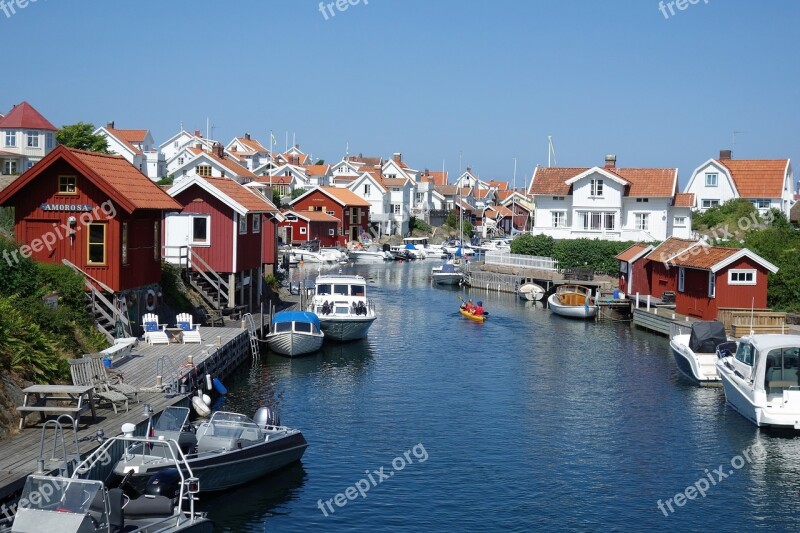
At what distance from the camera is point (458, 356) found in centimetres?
4541

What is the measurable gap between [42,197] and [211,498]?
57.3ft

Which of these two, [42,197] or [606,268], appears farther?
[606,268]

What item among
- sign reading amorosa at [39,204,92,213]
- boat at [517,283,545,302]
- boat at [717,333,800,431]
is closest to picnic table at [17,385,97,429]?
sign reading amorosa at [39,204,92,213]

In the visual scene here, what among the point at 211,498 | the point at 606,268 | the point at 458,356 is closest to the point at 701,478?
the point at 211,498

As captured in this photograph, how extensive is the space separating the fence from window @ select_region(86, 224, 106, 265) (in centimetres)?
4694

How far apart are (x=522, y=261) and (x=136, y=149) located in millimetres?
60339

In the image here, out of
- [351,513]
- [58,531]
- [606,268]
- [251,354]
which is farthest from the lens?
[606,268]

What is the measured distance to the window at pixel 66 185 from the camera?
3566 centimetres

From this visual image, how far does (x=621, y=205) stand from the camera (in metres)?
80.1

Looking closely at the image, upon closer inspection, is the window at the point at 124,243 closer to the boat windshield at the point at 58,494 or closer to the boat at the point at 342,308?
the boat at the point at 342,308

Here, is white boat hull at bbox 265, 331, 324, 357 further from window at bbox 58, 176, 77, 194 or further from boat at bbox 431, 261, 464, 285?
boat at bbox 431, 261, 464, 285

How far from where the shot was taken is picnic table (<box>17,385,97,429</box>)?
22.7 meters

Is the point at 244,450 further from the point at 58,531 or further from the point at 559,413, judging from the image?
the point at 559,413

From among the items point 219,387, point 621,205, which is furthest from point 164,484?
point 621,205
